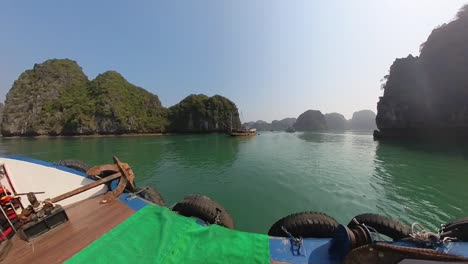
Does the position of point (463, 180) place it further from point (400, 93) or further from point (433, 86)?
point (400, 93)

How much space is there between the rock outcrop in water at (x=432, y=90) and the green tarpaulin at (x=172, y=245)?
200 ft

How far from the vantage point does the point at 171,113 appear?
96125 mm

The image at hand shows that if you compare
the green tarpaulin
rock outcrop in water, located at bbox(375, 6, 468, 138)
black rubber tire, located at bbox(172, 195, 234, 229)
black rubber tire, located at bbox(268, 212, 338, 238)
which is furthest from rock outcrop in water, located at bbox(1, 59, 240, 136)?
black rubber tire, located at bbox(268, 212, 338, 238)

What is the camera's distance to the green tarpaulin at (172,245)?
2232mm

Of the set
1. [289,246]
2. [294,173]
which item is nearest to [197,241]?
[289,246]

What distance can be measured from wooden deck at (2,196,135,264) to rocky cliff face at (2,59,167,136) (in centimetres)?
8657

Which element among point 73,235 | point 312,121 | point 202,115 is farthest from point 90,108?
point 312,121

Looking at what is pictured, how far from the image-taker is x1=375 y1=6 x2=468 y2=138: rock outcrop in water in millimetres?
40281

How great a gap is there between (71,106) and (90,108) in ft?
25.8

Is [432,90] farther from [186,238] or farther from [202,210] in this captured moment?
[186,238]

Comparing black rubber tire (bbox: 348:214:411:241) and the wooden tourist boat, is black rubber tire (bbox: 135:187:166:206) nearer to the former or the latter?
the wooden tourist boat

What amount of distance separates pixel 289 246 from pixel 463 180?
48.6 feet

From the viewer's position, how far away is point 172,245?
243 cm

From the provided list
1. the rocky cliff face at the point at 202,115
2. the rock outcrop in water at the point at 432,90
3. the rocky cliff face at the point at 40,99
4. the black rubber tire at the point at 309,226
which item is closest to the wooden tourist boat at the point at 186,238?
the black rubber tire at the point at 309,226
